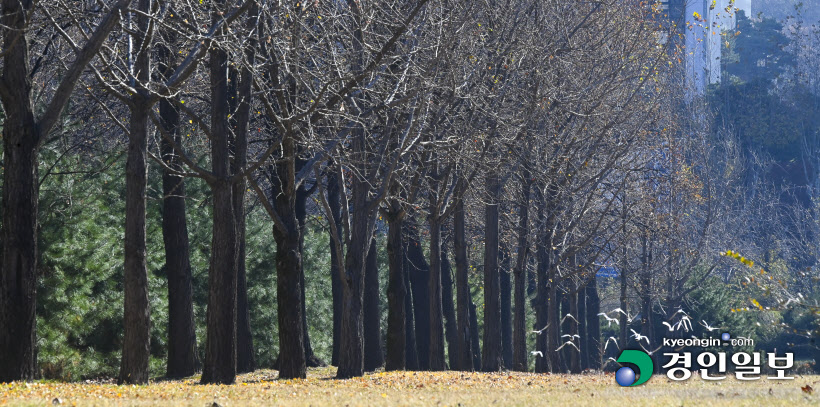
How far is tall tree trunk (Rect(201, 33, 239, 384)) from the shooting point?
14016 millimetres

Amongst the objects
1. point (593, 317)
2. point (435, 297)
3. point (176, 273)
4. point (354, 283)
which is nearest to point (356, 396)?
point (354, 283)

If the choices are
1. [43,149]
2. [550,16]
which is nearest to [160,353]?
[43,149]

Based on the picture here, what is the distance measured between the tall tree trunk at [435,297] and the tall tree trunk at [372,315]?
2.08 m

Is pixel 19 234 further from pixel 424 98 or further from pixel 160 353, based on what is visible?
pixel 160 353

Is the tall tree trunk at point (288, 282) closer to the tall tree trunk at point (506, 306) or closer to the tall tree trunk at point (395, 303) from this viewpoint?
the tall tree trunk at point (395, 303)

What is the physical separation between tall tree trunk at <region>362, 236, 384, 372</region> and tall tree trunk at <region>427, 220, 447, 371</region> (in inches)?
81.9

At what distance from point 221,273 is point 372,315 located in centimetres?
929

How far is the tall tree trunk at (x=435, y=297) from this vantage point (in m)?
20.8

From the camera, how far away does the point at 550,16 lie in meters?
21.5

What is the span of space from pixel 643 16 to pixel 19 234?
61.8 feet

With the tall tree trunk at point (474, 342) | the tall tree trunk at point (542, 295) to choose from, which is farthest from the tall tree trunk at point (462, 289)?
the tall tree trunk at point (474, 342)

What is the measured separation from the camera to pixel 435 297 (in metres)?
20.9

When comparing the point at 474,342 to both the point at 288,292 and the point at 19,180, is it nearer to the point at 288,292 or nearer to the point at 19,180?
the point at 288,292

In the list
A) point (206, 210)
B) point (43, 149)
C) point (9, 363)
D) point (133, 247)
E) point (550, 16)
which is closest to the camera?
point (9, 363)
